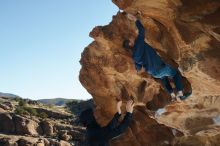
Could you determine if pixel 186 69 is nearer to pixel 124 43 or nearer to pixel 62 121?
pixel 124 43

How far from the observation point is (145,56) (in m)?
12.7

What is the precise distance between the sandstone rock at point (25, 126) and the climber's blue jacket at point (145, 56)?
3784 centimetres

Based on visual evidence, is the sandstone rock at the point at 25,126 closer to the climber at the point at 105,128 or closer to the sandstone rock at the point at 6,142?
the sandstone rock at the point at 6,142

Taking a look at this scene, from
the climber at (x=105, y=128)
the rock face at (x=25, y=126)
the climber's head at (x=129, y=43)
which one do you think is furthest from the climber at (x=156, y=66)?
the rock face at (x=25, y=126)

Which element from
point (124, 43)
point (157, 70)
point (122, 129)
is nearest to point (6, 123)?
point (122, 129)

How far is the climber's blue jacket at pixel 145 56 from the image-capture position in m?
12.2

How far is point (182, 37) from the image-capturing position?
10.1 m

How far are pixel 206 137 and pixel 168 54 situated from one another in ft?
17.3

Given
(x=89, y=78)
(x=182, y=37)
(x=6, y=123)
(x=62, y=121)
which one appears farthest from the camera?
(x=62, y=121)

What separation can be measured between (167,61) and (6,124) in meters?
40.5

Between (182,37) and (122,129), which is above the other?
(182,37)

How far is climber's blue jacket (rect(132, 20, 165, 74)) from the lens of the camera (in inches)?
482

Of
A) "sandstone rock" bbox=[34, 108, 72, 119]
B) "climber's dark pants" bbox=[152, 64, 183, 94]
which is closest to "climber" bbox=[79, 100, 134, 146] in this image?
"climber's dark pants" bbox=[152, 64, 183, 94]

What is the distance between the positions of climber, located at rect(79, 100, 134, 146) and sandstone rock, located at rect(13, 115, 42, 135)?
2403cm
